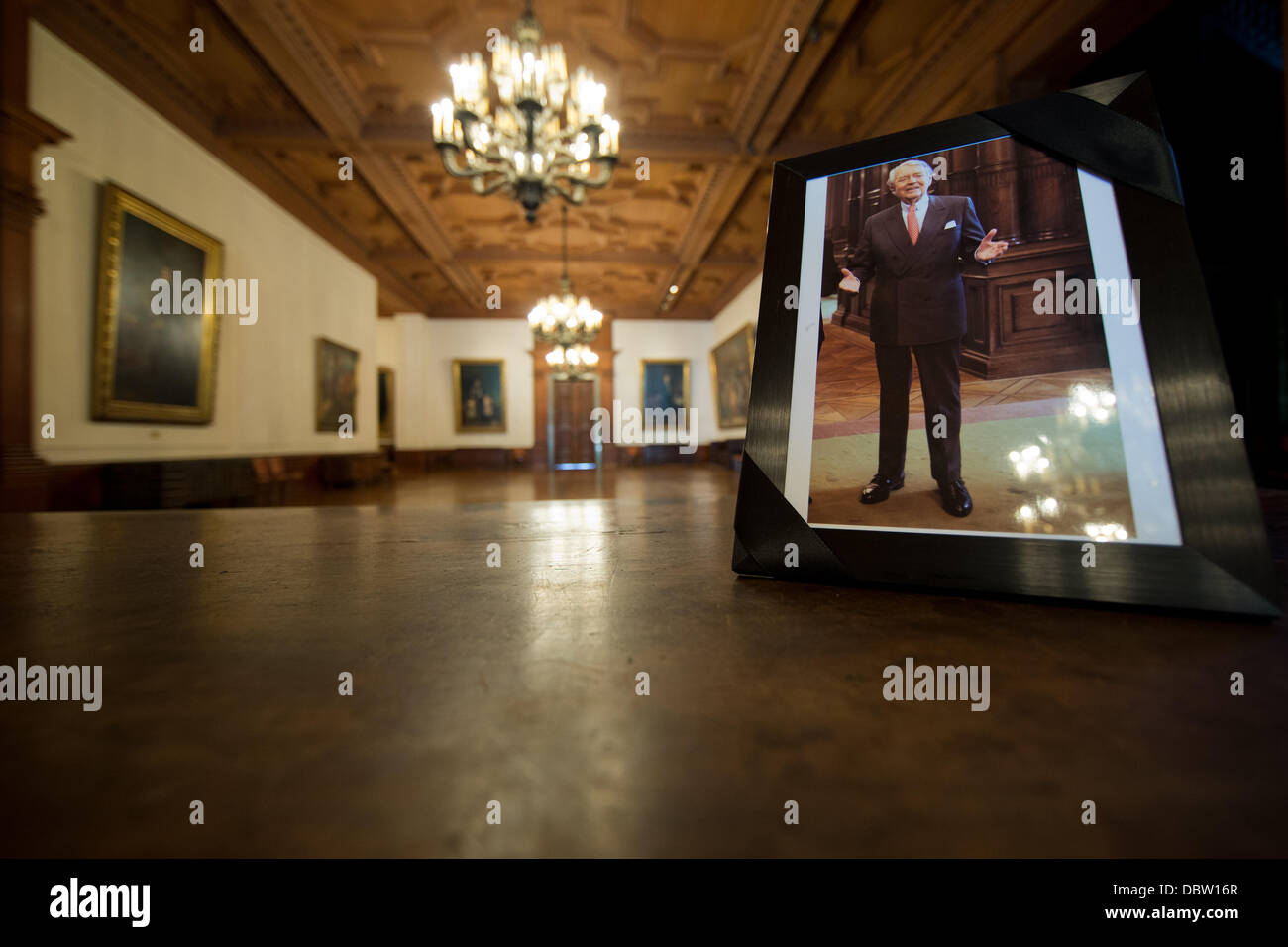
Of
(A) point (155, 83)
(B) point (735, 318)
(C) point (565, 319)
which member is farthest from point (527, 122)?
(B) point (735, 318)

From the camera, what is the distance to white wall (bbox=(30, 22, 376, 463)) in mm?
4398

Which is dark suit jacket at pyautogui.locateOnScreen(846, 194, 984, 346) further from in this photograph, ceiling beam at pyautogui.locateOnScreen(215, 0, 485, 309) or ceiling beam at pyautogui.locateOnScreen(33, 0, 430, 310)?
ceiling beam at pyautogui.locateOnScreen(33, 0, 430, 310)

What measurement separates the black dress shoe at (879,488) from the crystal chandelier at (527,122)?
452cm

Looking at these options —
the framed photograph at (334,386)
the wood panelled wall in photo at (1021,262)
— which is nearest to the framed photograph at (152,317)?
the framed photograph at (334,386)

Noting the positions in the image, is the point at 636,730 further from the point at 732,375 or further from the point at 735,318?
the point at 735,318

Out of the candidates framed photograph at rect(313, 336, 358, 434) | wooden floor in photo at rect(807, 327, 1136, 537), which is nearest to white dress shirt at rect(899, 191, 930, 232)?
wooden floor in photo at rect(807, 327, 1136, 537)

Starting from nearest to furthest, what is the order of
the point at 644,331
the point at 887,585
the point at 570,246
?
the point at 887,585 → the point at 570,246 → the point at 644,331

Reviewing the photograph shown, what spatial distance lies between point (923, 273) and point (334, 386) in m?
9.58

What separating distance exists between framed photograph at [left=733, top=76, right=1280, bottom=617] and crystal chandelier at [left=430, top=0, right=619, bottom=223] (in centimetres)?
422

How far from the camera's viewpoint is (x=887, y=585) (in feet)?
2.66

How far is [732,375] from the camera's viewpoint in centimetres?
1278
